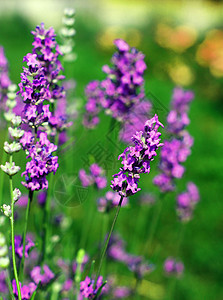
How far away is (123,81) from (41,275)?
83 centimetres

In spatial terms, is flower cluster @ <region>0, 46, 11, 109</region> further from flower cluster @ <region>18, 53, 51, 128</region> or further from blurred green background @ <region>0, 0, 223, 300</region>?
flower cluster @ <region>18, 53, 51, 128</region>

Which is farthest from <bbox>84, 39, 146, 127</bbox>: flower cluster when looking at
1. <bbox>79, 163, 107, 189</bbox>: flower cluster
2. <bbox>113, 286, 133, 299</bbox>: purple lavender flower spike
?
<bbox>113, 286, 133, 299</bbox>: purple lavender flower spike

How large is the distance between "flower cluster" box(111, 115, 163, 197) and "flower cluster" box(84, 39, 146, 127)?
65 cm

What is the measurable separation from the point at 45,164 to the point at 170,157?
0.90m

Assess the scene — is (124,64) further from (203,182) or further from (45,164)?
(203,182)

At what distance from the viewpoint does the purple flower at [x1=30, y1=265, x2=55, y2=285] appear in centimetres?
169

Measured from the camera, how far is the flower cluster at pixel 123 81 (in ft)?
6.21

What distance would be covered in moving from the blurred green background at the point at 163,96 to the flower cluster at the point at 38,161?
0.42 metres

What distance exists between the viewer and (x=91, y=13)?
1572 centimetres

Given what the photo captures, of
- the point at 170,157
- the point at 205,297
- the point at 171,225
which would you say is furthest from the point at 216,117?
the point at 170,157

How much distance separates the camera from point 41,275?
1.73 meters

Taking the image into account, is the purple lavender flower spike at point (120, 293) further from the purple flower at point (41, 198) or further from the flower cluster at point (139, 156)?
the flower cluster at point (139, 156)

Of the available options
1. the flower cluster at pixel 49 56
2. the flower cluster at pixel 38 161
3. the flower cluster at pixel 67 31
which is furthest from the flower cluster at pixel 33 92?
the flower cluster at pixel 67 31

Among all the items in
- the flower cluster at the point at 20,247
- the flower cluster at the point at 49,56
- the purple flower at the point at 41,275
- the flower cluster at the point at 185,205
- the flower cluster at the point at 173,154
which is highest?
the flower cluster at the point at 49,56
